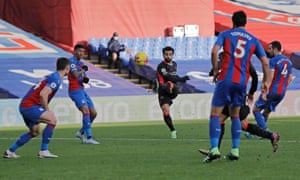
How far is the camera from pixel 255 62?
40.9 m

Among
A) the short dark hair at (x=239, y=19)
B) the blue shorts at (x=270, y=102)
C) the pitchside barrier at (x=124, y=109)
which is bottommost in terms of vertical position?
the pitchside barrier at (x=124, y=109)

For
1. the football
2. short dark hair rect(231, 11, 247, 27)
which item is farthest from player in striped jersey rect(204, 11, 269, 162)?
the football

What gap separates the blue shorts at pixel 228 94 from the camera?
1241 centimetres

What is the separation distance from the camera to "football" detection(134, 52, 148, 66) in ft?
123

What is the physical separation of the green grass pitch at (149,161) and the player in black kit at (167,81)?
0.47 m

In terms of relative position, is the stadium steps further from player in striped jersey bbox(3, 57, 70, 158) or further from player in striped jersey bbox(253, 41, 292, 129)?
player in striped jersey bbox(3, 57, 70, 158)

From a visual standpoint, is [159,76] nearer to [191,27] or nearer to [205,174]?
[205,174]

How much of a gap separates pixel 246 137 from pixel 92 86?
16.6 metres

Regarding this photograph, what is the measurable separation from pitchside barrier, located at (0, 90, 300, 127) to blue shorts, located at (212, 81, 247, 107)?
16.8 metres

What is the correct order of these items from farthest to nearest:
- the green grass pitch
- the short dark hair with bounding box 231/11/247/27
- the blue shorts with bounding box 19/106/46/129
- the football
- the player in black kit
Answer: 1. the football
2. the player in black kit
3. the blue shorts with bounding box 19/106/46/129
4. the short dark hair with bounding box 231/11/247/27
5. the green grass pitch

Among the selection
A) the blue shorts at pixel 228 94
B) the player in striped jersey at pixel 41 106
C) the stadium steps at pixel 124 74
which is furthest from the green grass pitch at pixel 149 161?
the stadium steps at pixel 124 74

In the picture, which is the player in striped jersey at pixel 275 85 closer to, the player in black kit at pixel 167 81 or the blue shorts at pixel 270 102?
the blue shorts at pixel 270 102

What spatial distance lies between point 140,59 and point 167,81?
1769 cm

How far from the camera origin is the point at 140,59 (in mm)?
37312
